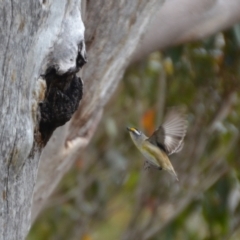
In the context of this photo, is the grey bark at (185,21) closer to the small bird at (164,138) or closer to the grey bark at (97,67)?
the grey bark at (97,67)

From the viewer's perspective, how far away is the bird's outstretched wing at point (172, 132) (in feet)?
5.99

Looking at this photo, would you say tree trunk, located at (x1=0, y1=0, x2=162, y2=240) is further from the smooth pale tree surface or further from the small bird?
the small bird

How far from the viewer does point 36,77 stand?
121 centimetres

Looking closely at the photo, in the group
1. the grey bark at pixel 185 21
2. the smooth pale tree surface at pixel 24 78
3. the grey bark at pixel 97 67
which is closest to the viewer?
the smooth pale tree surface at pixel 24 78

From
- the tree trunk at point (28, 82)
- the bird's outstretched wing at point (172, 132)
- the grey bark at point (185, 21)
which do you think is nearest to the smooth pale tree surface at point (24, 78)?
the tree trunk at point (28, 82)

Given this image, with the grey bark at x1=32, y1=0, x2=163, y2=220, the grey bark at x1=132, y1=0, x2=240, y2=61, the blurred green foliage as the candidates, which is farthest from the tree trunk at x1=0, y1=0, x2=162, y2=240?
the blurred green foliage

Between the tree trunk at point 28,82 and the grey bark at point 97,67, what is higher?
the tree trunk at point 28,82

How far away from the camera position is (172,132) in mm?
1840

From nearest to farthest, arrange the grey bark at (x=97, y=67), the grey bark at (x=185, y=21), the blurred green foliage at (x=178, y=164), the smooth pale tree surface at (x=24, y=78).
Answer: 1. the smooth pale tree surface at (x=24, y=78)
2. the grey bark at (x=97, y=67)
3. the grey bark at (x=185, y=21)
4. the blurred green foliage at (x=178, y=164)

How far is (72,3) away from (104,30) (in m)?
0.53

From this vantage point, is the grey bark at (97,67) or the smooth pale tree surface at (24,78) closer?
the smooth pale tree surface at (24,78)

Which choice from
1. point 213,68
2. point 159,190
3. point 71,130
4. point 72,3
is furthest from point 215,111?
point 72,3

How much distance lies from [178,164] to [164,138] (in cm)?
170

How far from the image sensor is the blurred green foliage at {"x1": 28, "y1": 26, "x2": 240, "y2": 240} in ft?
10.8
